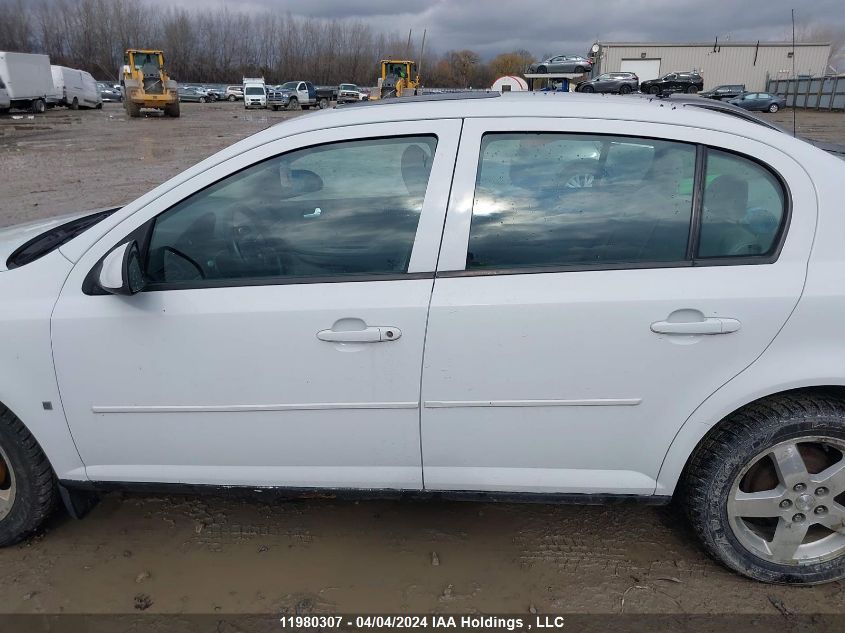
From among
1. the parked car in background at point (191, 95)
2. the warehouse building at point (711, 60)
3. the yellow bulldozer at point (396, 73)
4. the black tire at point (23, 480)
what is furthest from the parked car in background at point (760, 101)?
the parked car in background at point (191, 95)

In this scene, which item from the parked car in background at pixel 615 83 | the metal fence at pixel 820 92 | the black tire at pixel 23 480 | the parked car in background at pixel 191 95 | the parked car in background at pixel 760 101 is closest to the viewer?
the black tire at pixel 23 480

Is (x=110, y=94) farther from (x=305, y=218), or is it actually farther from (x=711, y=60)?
(x=305, y=218)

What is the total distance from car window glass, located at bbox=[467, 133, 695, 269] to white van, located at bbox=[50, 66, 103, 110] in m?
44.4

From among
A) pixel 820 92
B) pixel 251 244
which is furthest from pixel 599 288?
pixel 820 92

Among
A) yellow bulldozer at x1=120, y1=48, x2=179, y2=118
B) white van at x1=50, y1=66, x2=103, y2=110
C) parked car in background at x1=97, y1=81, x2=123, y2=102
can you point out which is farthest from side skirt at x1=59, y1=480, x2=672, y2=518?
parked car in background at x1=97, y1=81, x2=123, y2=102

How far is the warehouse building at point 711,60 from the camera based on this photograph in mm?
55812

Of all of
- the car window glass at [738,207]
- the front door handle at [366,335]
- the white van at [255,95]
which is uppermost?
the white van at [255,95]

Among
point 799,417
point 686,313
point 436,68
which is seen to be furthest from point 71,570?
point 436,68

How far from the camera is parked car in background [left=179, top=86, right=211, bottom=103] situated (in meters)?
61.4

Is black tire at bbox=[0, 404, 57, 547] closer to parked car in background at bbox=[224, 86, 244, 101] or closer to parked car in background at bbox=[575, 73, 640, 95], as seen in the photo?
parked car in background at bbox=[575, 73, 640, 95]

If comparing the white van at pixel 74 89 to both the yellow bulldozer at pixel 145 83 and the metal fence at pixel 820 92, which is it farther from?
the metal fence at pixel 820 92

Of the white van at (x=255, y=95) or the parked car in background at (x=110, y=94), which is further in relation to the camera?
the parked car in background at (x=110, y=94)

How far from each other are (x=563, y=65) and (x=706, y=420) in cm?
4917

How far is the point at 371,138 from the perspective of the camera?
89.3 inches
